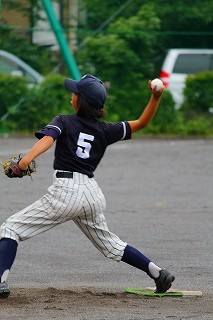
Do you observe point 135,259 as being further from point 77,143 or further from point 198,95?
point 198,95

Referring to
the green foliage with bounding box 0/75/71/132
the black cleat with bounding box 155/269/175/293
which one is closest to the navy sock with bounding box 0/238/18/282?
the black cleat with bounding box 155/269/175/293

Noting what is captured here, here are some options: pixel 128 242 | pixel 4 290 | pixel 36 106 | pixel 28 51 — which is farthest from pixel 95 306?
pixel 28 51

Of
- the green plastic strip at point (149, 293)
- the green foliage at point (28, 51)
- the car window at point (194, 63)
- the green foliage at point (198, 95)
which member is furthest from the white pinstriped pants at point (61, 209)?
the car window at point (194, 63)

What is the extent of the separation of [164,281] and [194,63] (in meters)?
22.1

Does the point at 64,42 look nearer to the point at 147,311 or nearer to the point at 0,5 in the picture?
the point at 0,5

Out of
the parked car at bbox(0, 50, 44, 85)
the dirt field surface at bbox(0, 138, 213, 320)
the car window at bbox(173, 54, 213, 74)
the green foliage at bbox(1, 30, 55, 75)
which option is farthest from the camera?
the car window at bbox(173, 54, 213, 74)

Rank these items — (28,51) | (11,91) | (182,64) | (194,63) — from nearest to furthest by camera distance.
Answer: (11,91), (28,51), (182,64), (194,63)

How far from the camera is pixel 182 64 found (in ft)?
97.7

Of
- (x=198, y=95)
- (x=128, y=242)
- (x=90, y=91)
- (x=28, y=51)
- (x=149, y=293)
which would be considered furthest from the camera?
(x=28, y=51)

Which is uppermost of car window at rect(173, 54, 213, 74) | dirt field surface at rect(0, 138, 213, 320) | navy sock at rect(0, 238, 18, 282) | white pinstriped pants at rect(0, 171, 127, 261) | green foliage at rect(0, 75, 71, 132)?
white pinstriped pants at rect(0, 171, 127, 261)

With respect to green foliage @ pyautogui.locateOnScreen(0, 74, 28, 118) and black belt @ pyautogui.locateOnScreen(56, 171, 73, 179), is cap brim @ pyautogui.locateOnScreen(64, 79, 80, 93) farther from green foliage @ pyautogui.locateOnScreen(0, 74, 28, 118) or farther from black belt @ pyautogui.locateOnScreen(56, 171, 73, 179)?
green foliage @ pyautogui.locateOnScreen(0, 74, 28, 118)

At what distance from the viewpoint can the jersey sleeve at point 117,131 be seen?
814 cm

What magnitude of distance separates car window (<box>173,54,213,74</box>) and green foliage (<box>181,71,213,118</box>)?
2.88m

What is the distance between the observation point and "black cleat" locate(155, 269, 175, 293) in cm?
825
